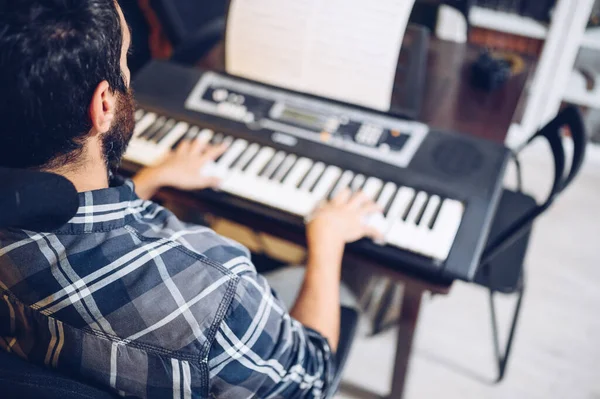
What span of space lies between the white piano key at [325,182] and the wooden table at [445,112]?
10cm

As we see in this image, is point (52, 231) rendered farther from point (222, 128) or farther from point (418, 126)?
point (418, 126)

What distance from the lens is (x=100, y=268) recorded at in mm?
733

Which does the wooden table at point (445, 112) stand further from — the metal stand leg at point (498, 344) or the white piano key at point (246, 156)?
the metal stand leg at point (498, 344)

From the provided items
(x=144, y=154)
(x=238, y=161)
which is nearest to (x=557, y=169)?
(x=238, y=161)

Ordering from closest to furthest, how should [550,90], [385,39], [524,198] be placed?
[385,39] < [524,198] < [550,90]

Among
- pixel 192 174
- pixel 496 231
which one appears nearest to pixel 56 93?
pixel 192 174

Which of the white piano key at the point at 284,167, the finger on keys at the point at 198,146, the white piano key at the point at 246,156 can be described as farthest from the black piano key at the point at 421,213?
the finger on keys at the point at 198,146

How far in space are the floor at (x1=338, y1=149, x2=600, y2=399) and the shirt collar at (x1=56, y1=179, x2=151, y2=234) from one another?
113 centimetres

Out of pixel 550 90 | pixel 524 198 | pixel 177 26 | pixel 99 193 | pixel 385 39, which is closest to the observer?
pixel 99 193

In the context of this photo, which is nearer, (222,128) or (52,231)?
(52,231)

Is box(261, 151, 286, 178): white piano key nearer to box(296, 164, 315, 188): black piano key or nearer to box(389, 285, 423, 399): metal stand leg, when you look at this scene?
box(296, 164, 315, 188): black piano key

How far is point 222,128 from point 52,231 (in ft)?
2.30

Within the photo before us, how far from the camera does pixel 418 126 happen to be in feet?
4.33

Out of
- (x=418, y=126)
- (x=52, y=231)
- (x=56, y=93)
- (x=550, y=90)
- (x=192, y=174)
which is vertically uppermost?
(x=56, y=93)
